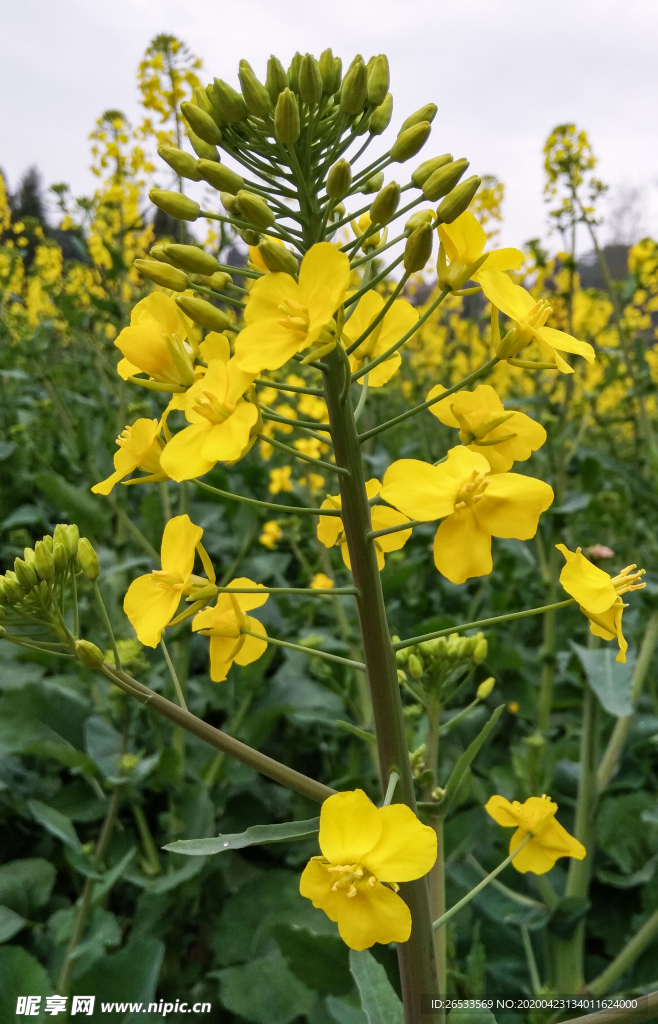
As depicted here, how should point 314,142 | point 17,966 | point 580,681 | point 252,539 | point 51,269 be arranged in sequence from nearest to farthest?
1. point 314,142
2. point 17,966
3. point 580,681
4. point 252,539
5. point 51,269

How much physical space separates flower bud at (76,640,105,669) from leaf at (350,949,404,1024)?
0.65 m

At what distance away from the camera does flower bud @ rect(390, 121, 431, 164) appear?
953 mm

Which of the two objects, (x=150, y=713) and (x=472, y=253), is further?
(x=150, y=713)

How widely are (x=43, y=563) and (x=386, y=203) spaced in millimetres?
720

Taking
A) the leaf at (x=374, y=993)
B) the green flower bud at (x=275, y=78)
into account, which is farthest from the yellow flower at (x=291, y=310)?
the leaf at (x=374, y=993)

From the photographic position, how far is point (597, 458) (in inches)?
122

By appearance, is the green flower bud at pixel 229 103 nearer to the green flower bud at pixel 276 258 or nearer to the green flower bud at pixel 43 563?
the green flower bud at pixel 276 258

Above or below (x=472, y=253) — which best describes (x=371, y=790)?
below

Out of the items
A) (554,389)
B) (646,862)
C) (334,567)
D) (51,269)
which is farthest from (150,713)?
(51,269)

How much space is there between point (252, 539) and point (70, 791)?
3.83 feet

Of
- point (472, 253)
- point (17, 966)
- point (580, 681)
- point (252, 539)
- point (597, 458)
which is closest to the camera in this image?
point (472, 253)

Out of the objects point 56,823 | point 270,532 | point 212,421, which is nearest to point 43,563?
point 212,421

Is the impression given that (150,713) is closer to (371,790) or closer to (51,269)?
(371,790)

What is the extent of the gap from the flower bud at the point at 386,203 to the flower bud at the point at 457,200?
0.19ft
